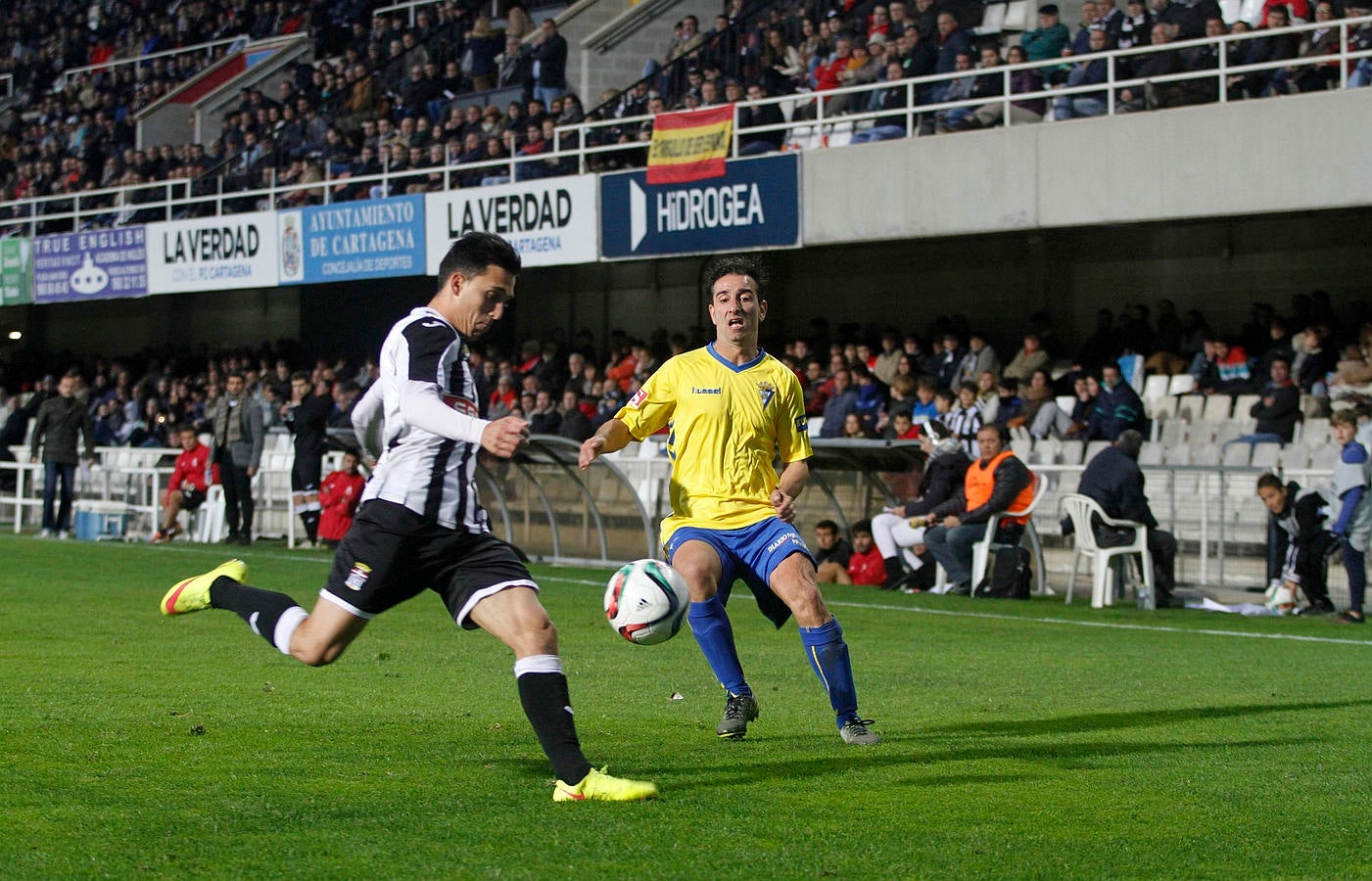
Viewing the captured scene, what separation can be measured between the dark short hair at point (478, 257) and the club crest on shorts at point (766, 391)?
5.64 ft

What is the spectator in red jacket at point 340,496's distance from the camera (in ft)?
67.2

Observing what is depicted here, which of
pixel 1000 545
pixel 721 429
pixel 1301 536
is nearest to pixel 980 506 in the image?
pixel 1000 545

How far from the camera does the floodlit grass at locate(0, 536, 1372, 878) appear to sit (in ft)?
16.1

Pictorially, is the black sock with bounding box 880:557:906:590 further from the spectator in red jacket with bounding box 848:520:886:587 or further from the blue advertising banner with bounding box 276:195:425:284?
the blue advertising banner with bounding box 276:195:425:284

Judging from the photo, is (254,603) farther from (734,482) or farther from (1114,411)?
(1114,411)

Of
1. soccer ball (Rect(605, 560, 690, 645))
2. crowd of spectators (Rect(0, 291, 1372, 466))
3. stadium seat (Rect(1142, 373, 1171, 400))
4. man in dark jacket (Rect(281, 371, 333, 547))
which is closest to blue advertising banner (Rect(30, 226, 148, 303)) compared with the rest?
crowd of spectators (Rect(0, 291, 1372, 466))

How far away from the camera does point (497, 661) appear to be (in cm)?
1016

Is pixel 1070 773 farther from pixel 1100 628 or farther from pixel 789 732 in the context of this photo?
pixel 1100 628

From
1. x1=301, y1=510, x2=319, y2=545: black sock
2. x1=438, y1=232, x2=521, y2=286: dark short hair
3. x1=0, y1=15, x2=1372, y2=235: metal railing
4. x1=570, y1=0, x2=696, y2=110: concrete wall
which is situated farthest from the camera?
x1=570, y1=0, x2=696, y2=110: concrete wall

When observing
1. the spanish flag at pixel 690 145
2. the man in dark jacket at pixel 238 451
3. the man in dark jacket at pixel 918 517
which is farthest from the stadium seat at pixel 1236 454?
the man in dark jacket at pixel 238 451

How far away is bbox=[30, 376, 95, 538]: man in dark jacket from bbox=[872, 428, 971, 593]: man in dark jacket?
1161cm

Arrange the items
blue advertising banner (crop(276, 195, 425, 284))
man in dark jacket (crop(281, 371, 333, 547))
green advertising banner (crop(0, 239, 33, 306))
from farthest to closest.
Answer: green advertising banner (crop(0, 239, 33, 306)), blue advertising banner (crop(276, 195, 425, 284)), man in dark jacket (crop(281, 371, 333, 547))

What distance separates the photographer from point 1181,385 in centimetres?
2027

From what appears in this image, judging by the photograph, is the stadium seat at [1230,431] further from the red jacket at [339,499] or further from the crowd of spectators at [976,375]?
the red jacket at [339,499]
